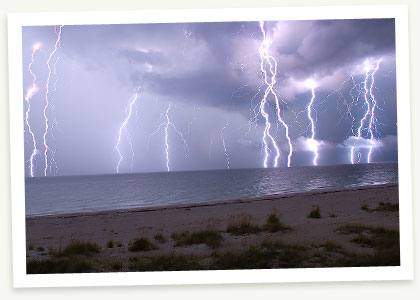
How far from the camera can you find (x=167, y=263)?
162 inches

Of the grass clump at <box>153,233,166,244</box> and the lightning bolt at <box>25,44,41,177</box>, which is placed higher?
the lightning bolt at <box>25,44,41,177</box>

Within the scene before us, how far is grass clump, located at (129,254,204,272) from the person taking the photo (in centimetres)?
402

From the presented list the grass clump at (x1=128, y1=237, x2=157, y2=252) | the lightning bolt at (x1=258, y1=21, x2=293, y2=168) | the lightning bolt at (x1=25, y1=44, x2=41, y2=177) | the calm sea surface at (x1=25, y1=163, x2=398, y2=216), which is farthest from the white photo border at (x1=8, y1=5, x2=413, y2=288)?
the calm sea surface at (x1=25, y1=163, x2=398, y2=216)

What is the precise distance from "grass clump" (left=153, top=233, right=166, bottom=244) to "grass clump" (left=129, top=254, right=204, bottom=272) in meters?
0.79

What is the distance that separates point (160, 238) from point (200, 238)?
2.64ft

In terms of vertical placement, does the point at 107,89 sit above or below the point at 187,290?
above

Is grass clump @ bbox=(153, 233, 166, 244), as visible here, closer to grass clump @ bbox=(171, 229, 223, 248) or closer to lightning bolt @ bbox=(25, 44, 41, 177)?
grass clump @ bbox=(171, 229, 223, 248)

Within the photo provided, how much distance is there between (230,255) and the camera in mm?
4203

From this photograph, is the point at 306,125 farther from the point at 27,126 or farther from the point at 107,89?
the point at 27,126

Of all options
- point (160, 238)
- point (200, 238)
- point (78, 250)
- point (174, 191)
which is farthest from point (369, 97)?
point (174, 191)

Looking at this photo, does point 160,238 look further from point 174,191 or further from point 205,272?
point 174,191
